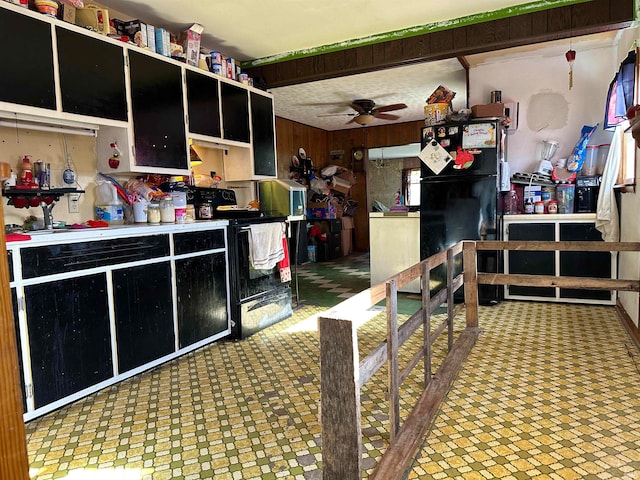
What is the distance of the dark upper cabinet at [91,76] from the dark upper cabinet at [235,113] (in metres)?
1.06

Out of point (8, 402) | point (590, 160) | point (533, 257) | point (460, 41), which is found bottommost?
point (533, 257)

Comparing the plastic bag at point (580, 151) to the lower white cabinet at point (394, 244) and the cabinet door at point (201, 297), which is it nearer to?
the lower white cabinet at point (394, 244)

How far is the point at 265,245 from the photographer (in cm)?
362

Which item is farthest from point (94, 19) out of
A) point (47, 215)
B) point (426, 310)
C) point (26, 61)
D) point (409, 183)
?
point (409, 183)

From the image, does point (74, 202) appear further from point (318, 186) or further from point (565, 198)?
point (318, 186)

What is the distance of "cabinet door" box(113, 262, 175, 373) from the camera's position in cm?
256

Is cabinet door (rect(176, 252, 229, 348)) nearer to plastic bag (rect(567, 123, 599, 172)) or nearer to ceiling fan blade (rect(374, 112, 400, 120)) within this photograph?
plastic bag (rect(567, 123, 599, 172))

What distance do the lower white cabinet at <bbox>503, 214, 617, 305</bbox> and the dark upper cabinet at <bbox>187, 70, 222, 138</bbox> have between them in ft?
10.1

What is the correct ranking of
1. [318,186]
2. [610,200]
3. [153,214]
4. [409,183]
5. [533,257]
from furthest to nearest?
[409,183] < [318,186] < [533,257] < [610,200] < [153,214]

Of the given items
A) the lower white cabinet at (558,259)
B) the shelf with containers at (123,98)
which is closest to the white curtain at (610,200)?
the lower white cabinet at (558,259)

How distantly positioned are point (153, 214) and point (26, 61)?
1.18 m

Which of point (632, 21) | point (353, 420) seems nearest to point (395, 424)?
point (353, 420)

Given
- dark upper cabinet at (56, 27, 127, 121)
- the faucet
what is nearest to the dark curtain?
dark upper cabinet at (56, 27, 127, 121)

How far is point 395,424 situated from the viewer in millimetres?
1757
